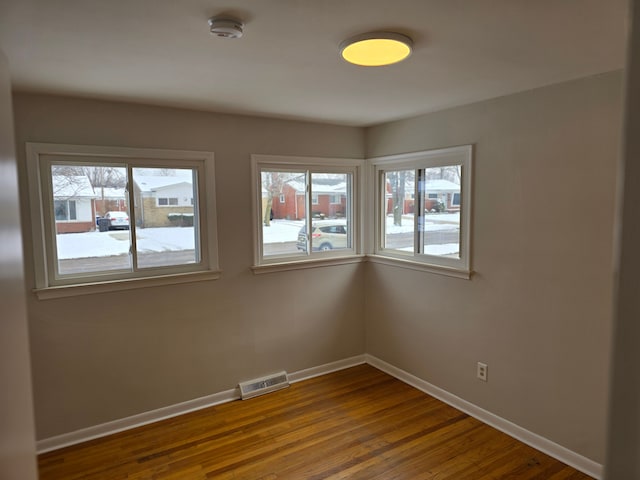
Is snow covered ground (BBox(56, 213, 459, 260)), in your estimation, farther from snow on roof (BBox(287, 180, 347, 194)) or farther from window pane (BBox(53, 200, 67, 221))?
snow on roof (BBox(287, 180, 347, 194))

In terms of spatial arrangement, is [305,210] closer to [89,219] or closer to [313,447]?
[89,219]

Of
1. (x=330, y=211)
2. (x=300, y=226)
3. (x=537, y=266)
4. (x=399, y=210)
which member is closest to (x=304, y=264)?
(x=300, y=226)

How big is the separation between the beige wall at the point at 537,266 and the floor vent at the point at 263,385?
131 centimetres

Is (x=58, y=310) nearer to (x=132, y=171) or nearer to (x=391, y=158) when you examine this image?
(x=132, y=171)

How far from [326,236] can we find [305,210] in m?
0.34

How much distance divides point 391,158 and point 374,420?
7.19 ft

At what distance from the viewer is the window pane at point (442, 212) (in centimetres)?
319

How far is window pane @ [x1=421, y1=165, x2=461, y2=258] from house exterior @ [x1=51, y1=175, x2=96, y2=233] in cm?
256

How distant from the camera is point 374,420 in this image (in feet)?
10.0

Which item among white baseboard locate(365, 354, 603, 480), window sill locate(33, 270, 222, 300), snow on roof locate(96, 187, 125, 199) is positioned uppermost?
snow on roof locate(96, 187, 125, 199)

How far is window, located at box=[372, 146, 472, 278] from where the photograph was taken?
3.11m

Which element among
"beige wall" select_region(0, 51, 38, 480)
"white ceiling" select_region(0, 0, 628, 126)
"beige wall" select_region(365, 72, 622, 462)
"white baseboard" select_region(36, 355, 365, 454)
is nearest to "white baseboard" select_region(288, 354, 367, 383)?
"white baseboard" select_region(36, 355, 365, 454)

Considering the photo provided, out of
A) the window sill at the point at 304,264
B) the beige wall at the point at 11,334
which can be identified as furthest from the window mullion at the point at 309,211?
the beige wall at the point at 11,334

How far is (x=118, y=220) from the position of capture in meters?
2.91
